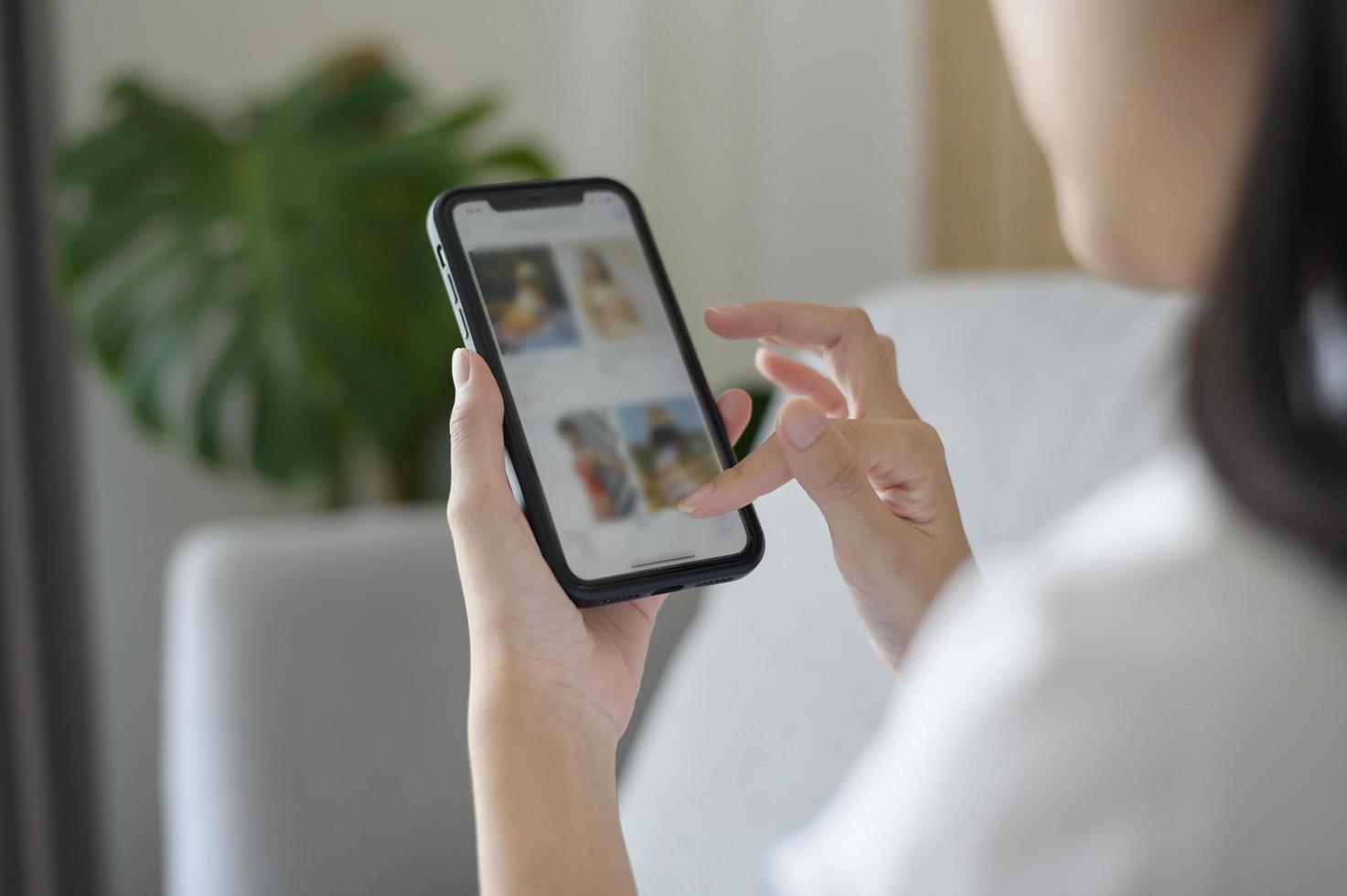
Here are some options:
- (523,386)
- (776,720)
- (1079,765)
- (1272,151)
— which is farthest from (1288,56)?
(776,720)

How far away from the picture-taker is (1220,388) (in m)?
0.27

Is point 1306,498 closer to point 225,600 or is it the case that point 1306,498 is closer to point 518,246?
point 518,246

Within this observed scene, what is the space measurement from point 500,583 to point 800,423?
124 millimetres

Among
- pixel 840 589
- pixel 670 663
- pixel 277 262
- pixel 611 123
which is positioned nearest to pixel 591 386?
pixel 840 589

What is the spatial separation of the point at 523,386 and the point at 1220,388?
11.3 inches

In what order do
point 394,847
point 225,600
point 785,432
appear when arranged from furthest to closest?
point 225,600 → point 394,847 → point 785,432

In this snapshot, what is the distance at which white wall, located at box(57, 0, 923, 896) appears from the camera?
5.71 ft

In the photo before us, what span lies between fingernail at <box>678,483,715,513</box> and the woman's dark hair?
24 centimetres

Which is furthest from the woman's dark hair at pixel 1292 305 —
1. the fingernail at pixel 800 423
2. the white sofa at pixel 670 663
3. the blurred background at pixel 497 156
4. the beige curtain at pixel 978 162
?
the beige curtain at pixel 978 162

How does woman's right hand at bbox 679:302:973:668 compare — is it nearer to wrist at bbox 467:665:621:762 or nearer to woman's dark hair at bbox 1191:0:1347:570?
wrist at bbox 467:665:621:762

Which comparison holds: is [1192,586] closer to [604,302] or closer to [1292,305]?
[1292,305]

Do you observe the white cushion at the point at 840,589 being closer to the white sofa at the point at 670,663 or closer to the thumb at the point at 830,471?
the white sofa at the point at 670,663

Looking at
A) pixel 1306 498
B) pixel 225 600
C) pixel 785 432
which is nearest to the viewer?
pixel 1306 498

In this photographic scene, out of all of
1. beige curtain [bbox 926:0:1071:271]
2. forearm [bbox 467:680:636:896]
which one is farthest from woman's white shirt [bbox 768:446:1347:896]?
beige curtain [bbox 926:0:1071:271]
